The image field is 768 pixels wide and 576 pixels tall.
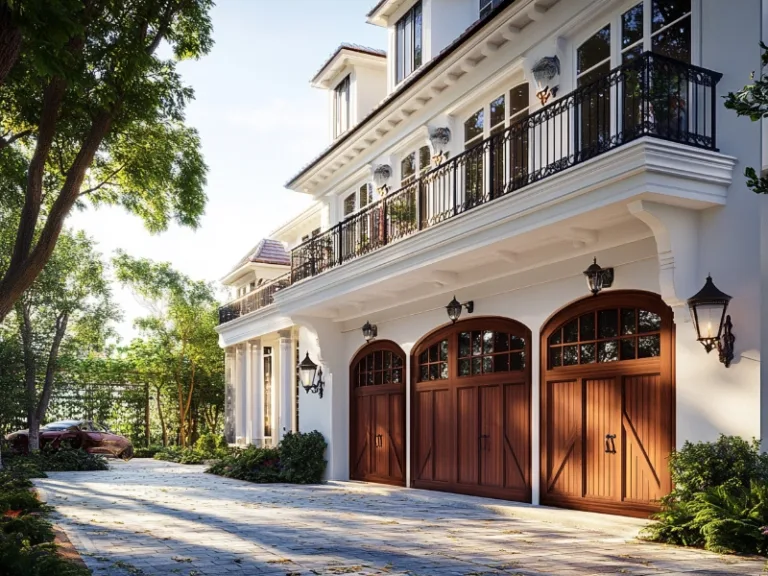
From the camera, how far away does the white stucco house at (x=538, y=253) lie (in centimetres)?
958

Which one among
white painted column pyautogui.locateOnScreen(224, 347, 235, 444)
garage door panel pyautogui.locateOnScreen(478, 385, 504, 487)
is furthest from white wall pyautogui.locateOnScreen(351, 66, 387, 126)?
white painted column pyautogui.locateOnScreen(224, 347, 235, 444)

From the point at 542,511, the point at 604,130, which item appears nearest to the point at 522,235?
the point at 604,130

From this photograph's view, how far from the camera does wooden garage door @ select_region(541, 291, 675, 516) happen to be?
1063cm

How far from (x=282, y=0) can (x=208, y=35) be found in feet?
4.31

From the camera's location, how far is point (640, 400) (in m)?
10.9

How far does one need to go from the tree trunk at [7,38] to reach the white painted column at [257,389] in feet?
67.5

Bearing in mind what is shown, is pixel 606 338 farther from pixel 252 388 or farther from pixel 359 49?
pixel 252 388

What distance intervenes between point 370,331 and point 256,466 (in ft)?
14.7

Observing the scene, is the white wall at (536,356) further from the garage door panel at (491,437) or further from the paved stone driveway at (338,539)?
the paved stone driveway at (338,539)

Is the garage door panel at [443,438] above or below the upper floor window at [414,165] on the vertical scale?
below

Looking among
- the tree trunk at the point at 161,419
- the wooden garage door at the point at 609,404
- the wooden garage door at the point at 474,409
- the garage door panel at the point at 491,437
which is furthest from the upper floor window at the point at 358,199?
the tree trunk at the point at 161,419

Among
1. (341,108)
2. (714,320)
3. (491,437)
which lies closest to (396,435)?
(491,437)

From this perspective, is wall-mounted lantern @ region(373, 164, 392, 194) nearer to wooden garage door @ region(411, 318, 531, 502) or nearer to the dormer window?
the dormer window

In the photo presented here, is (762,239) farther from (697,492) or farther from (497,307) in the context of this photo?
(497,307)
